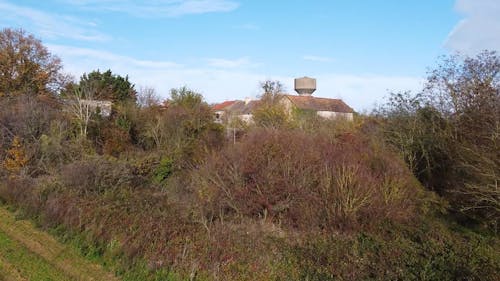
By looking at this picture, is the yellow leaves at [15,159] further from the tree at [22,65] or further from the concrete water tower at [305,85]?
the concrete water tower at [305,85]

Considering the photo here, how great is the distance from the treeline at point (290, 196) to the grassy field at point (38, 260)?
432 millimetres

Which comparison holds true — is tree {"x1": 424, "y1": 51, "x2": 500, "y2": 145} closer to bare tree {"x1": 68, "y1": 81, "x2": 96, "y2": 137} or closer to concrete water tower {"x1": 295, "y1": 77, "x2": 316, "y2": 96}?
bare tree {"x1": 68, "y1": 81, "x2": 96, "y2": 137}

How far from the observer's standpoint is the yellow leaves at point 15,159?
62.5ft

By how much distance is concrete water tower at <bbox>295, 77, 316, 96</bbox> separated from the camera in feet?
195

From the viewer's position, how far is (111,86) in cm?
3853

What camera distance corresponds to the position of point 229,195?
43.1ft

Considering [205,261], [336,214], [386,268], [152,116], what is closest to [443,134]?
[336,214]

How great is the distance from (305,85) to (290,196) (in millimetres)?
48023

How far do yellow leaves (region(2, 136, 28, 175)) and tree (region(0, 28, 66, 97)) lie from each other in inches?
549

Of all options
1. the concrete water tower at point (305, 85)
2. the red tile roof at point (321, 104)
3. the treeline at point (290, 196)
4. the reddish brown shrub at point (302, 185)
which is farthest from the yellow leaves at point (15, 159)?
the concrete water tower at point (305, 85)

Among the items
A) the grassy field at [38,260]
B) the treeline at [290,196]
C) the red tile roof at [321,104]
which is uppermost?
the red tile roof at [321,104]

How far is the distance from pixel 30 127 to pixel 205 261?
17.9 m

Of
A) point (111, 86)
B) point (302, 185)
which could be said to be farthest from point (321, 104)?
point (302, 185)

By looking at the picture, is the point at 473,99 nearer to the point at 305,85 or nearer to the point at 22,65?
the point at 22,65
